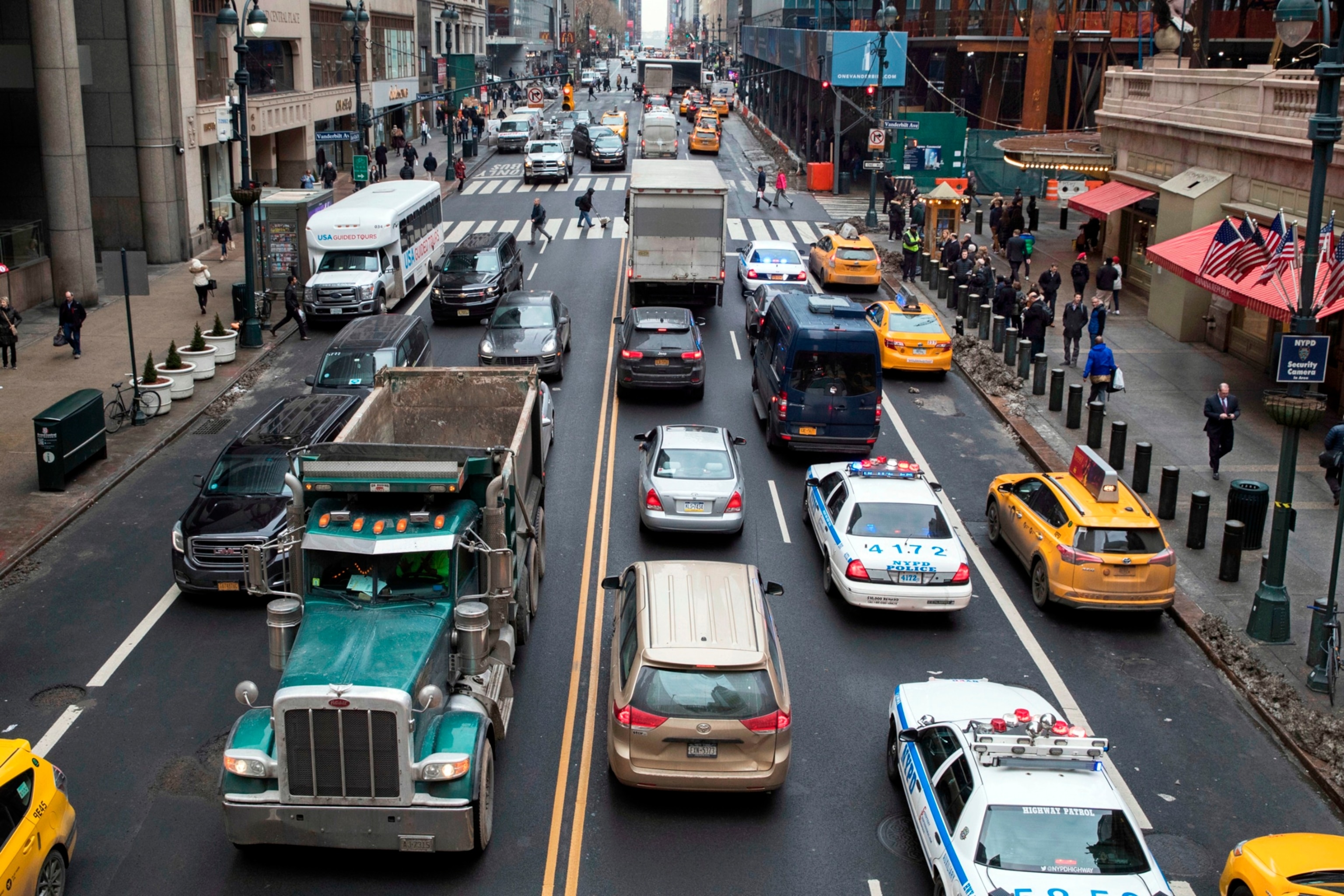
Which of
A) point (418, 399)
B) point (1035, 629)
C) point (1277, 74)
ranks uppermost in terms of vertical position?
point (1277, 74)

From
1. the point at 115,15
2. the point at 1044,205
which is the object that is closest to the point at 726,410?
the point at 115,15

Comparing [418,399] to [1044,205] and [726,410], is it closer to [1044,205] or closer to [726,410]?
[726,410]

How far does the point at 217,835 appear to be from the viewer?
10.9m

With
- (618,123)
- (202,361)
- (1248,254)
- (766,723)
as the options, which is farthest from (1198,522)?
(618,123)

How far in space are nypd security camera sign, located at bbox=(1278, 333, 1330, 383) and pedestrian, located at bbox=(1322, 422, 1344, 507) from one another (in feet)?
18.8

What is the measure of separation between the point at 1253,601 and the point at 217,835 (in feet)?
42.4

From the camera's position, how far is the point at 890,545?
51.7 feet

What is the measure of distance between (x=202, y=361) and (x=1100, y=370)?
1813 cm

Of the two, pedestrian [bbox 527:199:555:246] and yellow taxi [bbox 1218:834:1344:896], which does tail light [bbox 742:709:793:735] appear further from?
pedestrian [bbox 527:199:555:246]

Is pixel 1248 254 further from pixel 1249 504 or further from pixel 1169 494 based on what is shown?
pixel 1249 504

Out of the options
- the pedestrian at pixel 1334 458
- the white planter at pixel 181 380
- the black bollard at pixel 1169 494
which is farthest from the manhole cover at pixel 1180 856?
the white planter at pixel 181 380

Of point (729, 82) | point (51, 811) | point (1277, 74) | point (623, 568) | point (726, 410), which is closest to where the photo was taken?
point (51, 811)

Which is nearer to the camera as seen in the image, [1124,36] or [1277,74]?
[1277,74]

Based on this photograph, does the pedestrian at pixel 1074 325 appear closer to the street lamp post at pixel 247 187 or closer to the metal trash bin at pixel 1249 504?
the metal trash bin at pixel 1249 504
